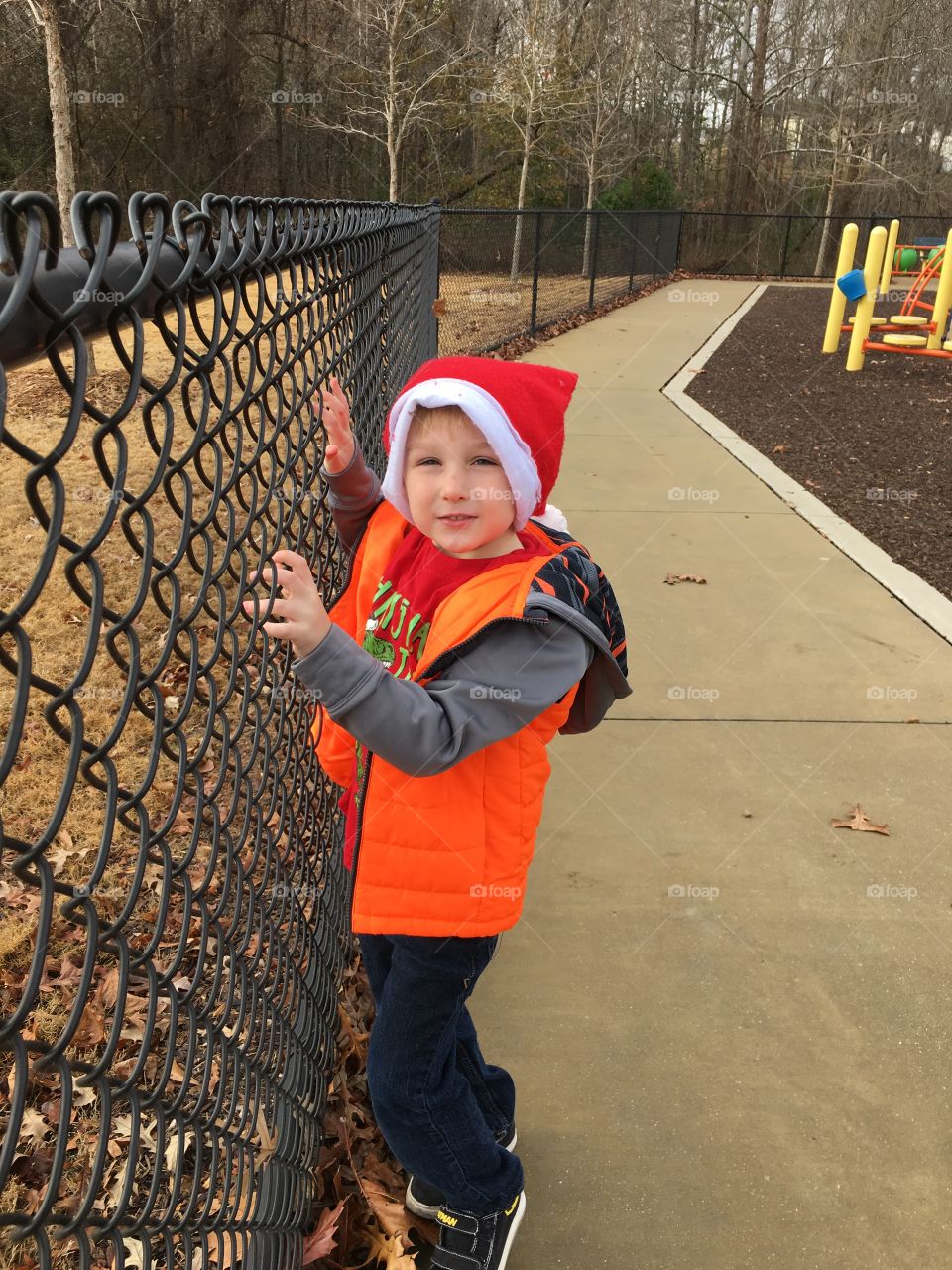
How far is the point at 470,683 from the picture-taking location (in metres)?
1.52

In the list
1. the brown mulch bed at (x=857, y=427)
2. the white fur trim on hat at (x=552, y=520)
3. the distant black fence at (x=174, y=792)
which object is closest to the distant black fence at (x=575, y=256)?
the brown mulch bed at (x=857, y=427)

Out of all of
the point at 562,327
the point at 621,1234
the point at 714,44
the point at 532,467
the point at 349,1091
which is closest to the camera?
the point at 532,467

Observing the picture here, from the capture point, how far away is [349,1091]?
246cm

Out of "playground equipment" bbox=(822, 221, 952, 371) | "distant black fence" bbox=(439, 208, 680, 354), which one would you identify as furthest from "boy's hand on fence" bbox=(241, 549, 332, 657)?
"playground equipment" bbox=(822, 221, 952, 371)

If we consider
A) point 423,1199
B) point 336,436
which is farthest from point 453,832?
point 423,1199

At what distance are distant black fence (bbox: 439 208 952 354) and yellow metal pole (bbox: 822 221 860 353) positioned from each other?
374 centimetres

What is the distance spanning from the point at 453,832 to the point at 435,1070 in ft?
1.64

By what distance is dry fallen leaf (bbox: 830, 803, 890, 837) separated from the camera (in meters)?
3.30

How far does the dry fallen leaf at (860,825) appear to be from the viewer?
3297 mm

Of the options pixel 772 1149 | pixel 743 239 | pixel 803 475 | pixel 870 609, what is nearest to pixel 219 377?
pixel 803 475

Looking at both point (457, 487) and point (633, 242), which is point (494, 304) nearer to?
point (633, 242)

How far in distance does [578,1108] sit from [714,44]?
38.6 meters

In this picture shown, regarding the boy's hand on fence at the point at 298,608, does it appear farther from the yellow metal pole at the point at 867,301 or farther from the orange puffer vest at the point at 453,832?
the yellow metal pole at the point at 867,301

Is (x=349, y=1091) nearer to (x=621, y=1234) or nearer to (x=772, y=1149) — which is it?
(x=621, y=1234)
